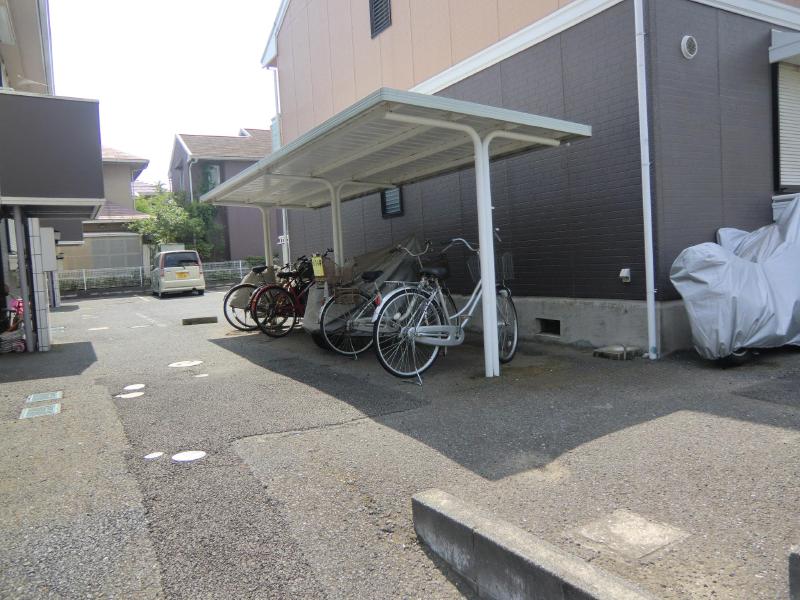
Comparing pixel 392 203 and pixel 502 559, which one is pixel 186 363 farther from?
pixel 502 559

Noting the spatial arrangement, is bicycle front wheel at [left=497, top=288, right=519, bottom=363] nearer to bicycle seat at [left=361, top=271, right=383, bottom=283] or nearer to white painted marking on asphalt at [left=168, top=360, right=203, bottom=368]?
bicycle seat at [left=361, top=271, right=383, bottom=283]

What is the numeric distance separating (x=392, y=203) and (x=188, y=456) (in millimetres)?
7140

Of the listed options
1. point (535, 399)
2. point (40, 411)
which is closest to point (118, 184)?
point (40, 411)

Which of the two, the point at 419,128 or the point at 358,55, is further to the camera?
the point at 358,55

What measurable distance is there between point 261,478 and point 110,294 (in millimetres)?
21916

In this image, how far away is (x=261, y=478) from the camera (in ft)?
11.2

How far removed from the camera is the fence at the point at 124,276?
23500 mm

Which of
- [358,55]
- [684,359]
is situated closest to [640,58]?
[684,359]

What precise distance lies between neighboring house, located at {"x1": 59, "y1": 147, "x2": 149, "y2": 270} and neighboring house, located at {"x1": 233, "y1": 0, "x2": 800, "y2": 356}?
20.7 metres

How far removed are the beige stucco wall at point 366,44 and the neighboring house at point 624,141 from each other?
45 millimetres

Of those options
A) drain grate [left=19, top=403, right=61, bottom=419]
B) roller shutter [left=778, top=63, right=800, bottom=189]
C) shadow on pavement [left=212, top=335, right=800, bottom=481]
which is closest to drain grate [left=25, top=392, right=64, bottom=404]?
drain grate [left=19, top=403, right=61, bottom=419]

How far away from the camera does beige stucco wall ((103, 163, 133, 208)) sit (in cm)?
2719

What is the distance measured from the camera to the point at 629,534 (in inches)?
103

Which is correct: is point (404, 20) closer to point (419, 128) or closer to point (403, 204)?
point (403, 204)
